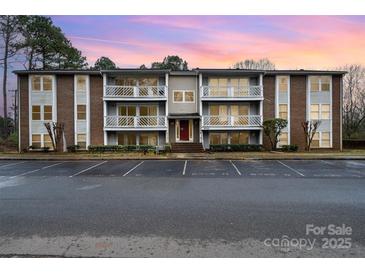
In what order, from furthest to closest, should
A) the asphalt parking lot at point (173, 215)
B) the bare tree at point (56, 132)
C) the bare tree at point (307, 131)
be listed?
the bare tree at point (307, 131), the bare tree at point (56, 132), the asphalt parking lot at point (173, 215)

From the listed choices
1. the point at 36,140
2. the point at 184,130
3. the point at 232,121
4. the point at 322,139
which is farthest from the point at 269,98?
the point at 36,140

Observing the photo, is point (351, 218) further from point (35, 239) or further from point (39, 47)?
point (39, 47)

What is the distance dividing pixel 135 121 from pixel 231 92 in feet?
34.1

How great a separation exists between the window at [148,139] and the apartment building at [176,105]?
4.2 inches

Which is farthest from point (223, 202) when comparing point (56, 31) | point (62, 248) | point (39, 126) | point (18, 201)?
point (56, 31)

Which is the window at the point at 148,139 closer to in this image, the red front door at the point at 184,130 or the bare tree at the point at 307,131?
the red front door at the point at 184,130

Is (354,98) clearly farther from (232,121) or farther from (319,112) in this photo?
(232,121)

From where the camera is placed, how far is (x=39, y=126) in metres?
25.2

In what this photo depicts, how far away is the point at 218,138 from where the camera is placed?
86.3 ft

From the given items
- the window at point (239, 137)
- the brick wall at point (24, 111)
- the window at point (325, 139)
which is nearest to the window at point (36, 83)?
the brick wall at point (24, 111)

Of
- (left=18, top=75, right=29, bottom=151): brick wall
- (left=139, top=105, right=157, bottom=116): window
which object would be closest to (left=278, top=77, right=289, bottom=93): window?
(left=139, top=105, right=157, bottom=116): window

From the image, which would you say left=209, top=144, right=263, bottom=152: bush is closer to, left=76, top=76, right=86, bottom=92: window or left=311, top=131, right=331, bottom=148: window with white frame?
left=311, top=131, right=331, bottom=148: window with white frame

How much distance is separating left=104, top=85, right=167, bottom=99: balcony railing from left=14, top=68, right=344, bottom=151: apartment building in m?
0.10

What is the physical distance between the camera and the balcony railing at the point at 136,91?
2505cm
